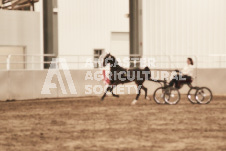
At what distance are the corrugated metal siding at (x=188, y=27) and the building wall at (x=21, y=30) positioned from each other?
639 cm

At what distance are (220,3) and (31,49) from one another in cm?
1062

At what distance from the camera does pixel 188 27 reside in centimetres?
2708

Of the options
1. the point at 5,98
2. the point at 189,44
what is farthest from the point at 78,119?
the point at 189,44

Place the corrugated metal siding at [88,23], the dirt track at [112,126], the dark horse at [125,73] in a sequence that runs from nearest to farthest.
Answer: the dirt track at [112,126], the dark horse at [125,73], the corrugated metal siding at [88,23]

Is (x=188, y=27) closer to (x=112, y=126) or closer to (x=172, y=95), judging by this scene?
(x=172, y=95)

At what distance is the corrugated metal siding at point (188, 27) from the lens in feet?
87.6

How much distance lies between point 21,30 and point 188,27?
912 centimetres

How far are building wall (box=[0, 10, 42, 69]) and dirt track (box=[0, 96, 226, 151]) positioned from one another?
948 centimetres

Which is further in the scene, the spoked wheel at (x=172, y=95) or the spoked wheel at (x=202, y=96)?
the spoked wheel at (x=202, y=96)

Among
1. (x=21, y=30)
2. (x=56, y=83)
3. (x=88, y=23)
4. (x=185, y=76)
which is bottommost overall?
(x=56, y=83)

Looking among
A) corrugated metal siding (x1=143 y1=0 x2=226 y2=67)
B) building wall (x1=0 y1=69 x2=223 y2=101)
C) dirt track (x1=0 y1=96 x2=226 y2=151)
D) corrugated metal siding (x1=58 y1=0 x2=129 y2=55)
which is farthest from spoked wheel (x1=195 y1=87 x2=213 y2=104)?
corrugated metal siding (x1=58 y1=0 x2=129 y2=55)

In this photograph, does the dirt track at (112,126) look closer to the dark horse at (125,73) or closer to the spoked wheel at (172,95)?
the spoked wheel at (172,95)

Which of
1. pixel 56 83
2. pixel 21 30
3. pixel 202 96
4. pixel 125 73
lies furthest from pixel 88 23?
pixel 202 96

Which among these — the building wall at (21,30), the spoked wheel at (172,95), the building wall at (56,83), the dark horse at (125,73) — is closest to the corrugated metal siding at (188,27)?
the building wall at (56,83)
